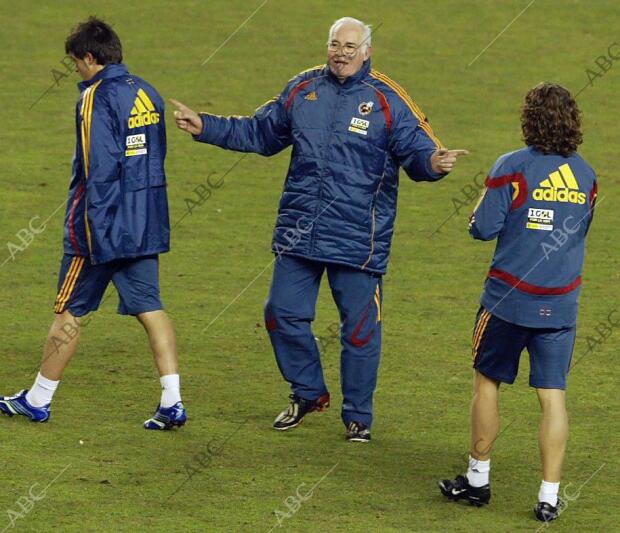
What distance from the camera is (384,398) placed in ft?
29.7

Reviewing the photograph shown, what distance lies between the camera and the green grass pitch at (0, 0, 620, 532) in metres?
7.29

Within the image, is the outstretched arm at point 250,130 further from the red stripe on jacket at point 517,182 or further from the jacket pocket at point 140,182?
the red stripe on jacket at point 517,182

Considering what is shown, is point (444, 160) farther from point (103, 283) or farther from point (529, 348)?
point (103, 283)

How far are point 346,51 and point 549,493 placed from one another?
2.51 metres

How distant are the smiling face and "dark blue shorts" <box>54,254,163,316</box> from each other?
1.40m

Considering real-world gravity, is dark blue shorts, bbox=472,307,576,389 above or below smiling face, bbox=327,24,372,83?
below

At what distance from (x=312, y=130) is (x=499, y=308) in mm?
1624

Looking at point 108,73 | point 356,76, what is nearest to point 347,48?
point 356,76

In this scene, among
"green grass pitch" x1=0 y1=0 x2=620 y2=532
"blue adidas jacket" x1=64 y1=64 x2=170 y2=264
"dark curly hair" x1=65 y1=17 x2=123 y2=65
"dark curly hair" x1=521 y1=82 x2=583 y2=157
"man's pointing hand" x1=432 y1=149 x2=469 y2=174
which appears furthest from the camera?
"dark curly hair" x1=65 y1=17 x2=123 y2=65

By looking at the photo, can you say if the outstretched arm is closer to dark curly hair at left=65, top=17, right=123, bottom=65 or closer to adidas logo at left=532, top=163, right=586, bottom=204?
dark curly hair at left=65, top=17, right=123, bottom=65

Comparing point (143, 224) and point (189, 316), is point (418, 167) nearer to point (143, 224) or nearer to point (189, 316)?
point (143, 224)

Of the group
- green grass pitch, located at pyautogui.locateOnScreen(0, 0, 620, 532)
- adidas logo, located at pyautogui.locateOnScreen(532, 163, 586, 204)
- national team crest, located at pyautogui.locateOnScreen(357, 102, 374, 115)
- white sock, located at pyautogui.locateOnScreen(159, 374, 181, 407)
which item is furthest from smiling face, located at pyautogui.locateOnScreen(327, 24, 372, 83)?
green grass pitch, located at pyautogui.locateOnScreen(0, 0, 620, 532)

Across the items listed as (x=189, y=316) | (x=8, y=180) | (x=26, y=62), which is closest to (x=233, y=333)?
(x=189, y=316)

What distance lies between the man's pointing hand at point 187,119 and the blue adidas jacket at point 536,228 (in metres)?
1.81
